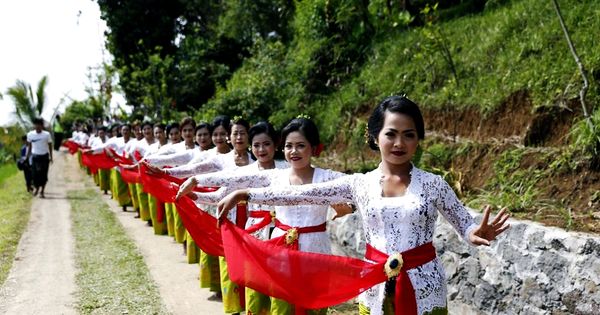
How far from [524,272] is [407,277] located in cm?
162

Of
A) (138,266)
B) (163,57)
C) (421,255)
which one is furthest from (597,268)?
(163,57)

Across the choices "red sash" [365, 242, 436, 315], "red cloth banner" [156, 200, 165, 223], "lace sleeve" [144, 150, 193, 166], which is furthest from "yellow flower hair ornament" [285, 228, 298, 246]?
"red cloth banner" [156, 200, 165, 223]

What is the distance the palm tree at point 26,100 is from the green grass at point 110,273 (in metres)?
24.4

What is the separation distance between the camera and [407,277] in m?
3.19

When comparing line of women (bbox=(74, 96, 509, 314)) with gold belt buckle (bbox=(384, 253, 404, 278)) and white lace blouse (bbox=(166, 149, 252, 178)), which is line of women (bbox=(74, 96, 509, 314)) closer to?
gold belt buckle (bbox=(384, 253, 404, 278))

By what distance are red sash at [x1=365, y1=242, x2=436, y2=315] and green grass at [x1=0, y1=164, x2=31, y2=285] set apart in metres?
5.75

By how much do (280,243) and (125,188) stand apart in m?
9.69

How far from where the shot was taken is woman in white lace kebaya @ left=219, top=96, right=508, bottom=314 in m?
3.20

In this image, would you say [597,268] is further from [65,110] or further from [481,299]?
[65,110]

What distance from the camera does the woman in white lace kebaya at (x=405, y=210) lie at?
3.20 m

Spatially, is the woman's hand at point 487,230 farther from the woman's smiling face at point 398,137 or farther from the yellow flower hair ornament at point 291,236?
the yellow flower hair ornament at point 291,236

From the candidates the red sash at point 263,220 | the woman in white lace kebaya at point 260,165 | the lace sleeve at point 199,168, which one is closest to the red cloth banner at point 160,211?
the lace sleeve at point 199,168

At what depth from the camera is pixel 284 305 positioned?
4.52 m

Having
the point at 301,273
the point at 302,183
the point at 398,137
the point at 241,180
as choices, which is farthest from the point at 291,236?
the point at 398,137
